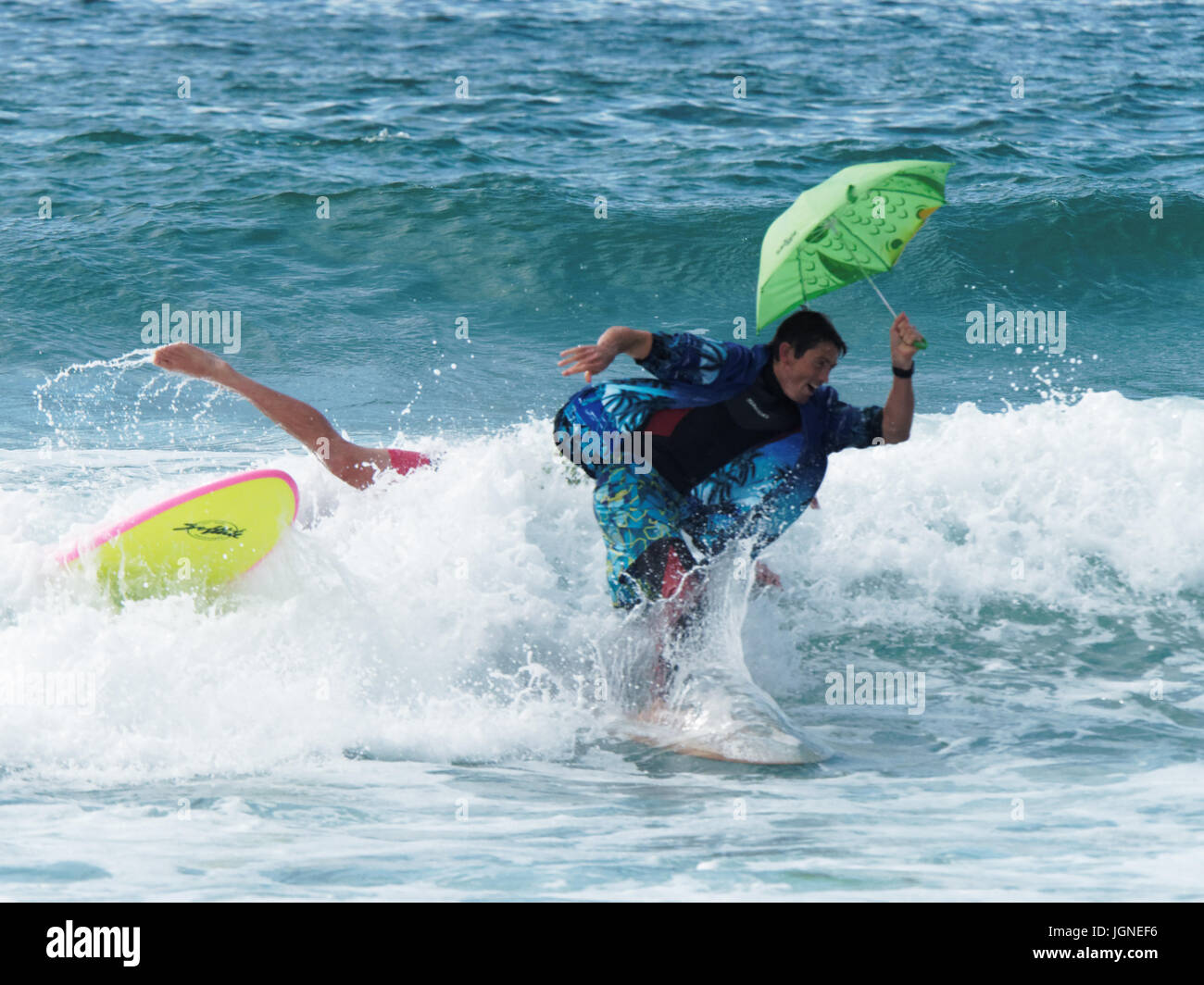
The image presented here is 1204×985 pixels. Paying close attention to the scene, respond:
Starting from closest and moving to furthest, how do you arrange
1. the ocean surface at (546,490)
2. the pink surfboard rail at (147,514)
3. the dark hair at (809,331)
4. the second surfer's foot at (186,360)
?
the ocean surface at (546,490), the dark hair at (809,331), the second surfer's foot at (186,360), the pink surfboard rail at (147,514)

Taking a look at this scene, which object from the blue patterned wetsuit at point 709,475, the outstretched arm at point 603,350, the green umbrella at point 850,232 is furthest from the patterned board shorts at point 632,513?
the green umbrella at point 850,232

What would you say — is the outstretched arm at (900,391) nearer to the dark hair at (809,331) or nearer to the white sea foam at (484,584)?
the dark hair at (809,331)

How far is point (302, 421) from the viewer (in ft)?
17.6

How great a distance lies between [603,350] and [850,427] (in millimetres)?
949

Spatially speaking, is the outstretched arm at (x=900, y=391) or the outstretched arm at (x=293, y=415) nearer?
the outstretched arm at (x=900, y=391)

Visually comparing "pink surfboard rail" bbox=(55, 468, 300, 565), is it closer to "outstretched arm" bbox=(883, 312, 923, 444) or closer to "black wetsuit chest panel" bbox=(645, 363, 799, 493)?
"black wetsuit chest panel" bbox=(645, 363, 799, 493)

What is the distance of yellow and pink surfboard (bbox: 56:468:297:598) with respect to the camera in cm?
513

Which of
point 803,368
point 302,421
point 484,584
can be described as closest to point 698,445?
point 803,368

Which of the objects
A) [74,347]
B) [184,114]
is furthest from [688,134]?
[74,347]

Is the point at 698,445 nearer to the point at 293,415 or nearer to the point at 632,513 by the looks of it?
the point at 632,513

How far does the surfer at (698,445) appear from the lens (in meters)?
4.67

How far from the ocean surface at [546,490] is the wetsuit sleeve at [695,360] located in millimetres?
892

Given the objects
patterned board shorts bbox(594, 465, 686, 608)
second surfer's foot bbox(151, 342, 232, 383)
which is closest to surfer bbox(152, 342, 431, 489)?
second surfer's foot bbox(151, 342, 232, 383)

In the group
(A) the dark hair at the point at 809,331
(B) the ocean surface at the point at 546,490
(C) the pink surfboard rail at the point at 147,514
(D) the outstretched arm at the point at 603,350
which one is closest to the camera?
(B) the ocean surface at the point at 546,490
